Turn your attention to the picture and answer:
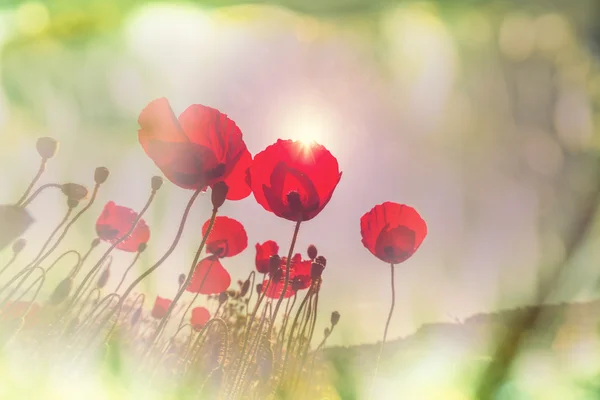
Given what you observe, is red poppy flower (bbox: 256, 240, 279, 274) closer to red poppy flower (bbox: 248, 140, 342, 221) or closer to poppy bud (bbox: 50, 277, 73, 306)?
red poppy flower (bbox: 248, 140, 342, 221)

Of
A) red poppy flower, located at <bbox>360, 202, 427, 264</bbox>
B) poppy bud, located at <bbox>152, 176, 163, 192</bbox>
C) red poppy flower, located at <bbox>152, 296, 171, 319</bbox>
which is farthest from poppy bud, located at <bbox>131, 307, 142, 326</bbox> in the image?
red poppy flower, located at <bbox>360, 202, 427, 264</bbox>

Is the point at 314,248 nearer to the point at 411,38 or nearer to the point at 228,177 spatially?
the point at 228,177

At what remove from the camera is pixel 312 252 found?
49cm

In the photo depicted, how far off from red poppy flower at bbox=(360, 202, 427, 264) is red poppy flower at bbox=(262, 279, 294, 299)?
9cm

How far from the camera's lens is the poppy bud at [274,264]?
0.49 meters

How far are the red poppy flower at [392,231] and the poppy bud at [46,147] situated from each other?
0.33 metres

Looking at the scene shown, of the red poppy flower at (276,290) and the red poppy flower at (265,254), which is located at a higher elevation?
the red poppy flower at (265,254)

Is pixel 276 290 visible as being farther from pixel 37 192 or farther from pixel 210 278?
pixel 37 192

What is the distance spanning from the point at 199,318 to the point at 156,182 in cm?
14

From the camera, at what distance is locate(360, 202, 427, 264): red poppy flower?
0.49 meters

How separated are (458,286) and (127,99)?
1.29 ft

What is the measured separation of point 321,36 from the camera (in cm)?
54

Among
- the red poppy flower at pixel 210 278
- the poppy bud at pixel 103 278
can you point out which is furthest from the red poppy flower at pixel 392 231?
the poppy bud at pixel 103 278

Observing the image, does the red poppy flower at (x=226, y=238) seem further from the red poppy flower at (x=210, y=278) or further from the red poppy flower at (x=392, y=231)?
the red poppy flower at (x=392, y=231)
